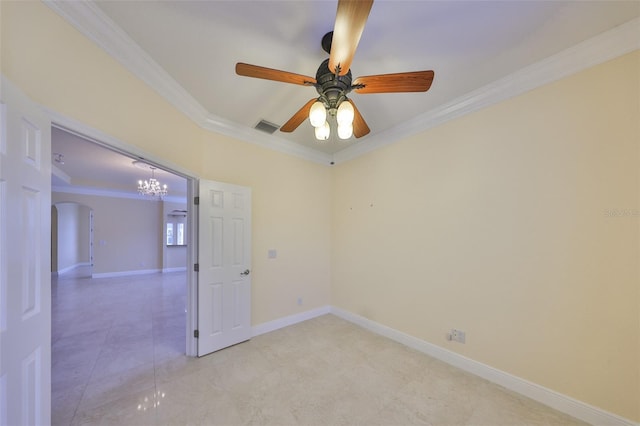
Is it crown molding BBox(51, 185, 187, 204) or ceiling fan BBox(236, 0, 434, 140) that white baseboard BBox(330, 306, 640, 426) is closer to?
ceiling fan BBox(236, 0, 434, 140)

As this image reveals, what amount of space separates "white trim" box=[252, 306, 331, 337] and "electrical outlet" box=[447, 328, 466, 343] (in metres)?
2.06

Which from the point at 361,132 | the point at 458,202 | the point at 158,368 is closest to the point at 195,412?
the point at 158,368

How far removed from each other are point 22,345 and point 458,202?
3346 mm

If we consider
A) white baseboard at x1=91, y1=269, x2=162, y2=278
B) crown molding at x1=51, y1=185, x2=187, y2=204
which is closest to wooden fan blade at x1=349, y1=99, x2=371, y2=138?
crown molding at x1=51, y1=185, x2=187, y2=204

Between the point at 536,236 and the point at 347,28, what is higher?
the point at 347,28

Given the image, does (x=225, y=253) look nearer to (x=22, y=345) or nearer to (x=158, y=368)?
(x=158, y=368)

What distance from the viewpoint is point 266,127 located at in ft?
10.4

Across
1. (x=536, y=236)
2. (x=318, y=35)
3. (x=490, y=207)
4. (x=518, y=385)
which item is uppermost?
(x=318, y=35)

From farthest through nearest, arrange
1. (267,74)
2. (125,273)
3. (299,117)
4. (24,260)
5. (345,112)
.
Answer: (125,273) → (299,117) → (345,112) → (267,74) → (24,260)

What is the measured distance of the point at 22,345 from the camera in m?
1.02

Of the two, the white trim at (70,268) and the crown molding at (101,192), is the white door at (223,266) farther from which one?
the white trim at (70,268)

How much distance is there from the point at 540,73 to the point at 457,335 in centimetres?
267

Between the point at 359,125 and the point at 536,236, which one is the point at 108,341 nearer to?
the point at 359,125

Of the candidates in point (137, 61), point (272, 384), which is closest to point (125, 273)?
point (272, 384)
